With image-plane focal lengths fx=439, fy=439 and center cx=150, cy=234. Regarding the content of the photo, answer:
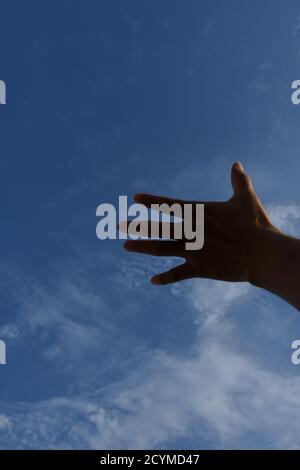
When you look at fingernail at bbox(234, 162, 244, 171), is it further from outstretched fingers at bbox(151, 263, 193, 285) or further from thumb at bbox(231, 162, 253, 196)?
outstretched fingers at bbox(151, 263, 193, 285)

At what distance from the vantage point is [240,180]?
15.5 feet

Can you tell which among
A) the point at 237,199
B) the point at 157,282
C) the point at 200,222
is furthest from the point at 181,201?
Result: the point at 157,282

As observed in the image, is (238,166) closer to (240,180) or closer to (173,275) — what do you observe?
(240,180)

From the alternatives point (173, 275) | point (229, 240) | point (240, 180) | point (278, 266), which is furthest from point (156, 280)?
point (240, 180)

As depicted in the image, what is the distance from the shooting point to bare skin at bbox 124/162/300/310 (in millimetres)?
4648

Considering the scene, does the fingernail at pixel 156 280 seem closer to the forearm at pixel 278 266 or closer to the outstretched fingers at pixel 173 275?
the outstretched fingers at pixel 173 275

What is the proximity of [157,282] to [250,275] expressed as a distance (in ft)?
3.35

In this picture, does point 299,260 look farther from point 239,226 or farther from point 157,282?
point 157,282

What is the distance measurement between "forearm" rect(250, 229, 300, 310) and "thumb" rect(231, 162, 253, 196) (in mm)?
504

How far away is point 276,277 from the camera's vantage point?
4.49 meters

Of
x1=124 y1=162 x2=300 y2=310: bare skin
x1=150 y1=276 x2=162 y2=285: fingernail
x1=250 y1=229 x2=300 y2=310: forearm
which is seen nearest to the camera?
x1=250 y1=229 x2=300 y2=310: forearm

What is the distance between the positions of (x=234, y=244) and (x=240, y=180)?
2.29 ft

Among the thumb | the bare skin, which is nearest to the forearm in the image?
the bare skin
